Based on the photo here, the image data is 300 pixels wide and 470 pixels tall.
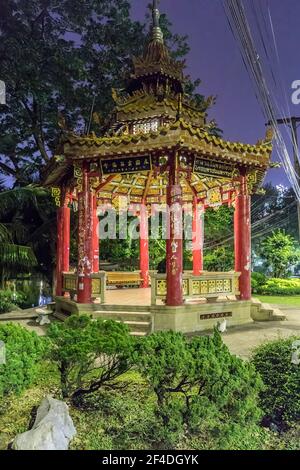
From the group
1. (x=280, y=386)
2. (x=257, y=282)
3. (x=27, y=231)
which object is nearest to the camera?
(x=280, y=386)

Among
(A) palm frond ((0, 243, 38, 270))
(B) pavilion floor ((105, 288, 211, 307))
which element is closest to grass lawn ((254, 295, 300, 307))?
(B) pavilion floor ((105, 288, 211, 307))

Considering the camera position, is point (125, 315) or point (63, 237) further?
point (63, 237)

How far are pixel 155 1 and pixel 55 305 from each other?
12.6m

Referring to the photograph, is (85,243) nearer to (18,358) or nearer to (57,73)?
(18,358)

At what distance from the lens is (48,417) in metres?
3.77

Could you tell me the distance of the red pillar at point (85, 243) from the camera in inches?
408

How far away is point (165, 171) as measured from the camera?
10.3 metres

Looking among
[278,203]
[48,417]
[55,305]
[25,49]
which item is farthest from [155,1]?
[278,203]

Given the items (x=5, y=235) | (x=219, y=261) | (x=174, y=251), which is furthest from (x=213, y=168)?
(x=219, y=261)

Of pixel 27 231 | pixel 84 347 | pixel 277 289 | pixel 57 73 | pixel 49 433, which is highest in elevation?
pixel 57 73

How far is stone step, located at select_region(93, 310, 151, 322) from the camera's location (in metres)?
9.52

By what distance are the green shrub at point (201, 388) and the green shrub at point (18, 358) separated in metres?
1.40

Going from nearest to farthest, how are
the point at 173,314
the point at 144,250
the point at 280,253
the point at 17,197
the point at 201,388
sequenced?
the point at 201,388
the point at 173,314
the point at 17,197
the point at 144,250
the point at 280,253

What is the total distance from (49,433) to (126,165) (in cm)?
785
